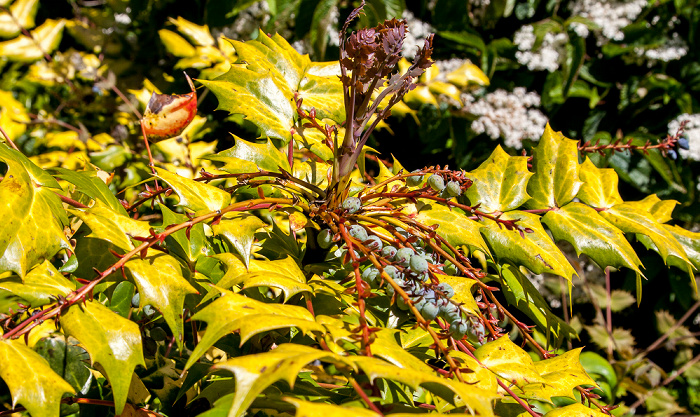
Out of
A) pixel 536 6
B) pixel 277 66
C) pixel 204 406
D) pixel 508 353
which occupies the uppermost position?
pixel 536 6

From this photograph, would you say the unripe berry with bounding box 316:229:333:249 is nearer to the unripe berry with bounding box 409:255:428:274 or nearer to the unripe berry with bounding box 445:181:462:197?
the unripe berry with bounding box 409:255:428:274

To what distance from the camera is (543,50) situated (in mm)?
2066

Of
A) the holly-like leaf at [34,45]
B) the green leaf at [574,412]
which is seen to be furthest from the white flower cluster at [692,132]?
the holly-like leaf at [34,45]

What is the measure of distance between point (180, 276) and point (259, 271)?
0.09 meters

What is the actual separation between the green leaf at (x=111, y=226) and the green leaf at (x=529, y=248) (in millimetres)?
487

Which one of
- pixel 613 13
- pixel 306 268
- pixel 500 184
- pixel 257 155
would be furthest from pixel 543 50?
pixel 306 268

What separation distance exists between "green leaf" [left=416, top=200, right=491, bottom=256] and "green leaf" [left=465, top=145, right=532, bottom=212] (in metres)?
0.08

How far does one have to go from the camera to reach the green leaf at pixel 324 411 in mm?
398

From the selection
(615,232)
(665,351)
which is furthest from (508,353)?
(665,351)

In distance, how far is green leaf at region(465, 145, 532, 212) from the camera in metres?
0.86

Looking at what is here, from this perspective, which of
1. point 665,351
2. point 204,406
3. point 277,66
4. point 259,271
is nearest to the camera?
point 259,271

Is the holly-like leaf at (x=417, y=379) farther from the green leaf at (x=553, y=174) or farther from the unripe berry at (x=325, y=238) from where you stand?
the green leaf at (x=553, y=174)

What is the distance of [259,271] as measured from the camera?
1.87ft

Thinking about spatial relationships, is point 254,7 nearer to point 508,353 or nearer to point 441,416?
point 508,353
